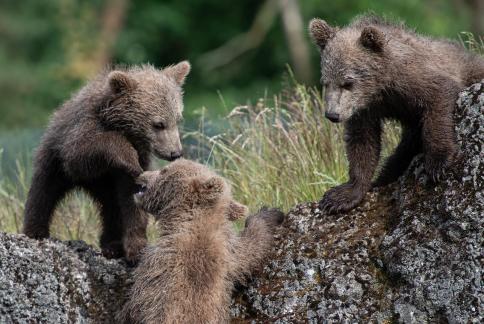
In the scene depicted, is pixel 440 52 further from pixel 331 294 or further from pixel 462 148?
pixel 331 294

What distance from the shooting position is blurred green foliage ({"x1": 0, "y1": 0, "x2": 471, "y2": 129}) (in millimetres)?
22969

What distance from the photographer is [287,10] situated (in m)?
24.2

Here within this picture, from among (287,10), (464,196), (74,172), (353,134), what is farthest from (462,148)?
(287,10)

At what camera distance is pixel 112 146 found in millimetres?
6992

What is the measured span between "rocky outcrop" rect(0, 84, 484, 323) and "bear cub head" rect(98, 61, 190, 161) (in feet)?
3.97

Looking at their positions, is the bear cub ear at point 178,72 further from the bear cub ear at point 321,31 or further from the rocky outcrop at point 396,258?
the rocky outcrop at point 396,258

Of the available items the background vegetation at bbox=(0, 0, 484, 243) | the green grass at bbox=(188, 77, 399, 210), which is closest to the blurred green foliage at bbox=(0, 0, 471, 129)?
the background vegetation at bbox=(0, 0, 484, 243)

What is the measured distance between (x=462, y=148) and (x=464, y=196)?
13.1 inches

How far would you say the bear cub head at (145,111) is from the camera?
7219 mm

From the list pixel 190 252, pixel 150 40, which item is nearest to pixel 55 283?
pixel 190 252

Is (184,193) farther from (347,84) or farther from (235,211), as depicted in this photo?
(347,84)

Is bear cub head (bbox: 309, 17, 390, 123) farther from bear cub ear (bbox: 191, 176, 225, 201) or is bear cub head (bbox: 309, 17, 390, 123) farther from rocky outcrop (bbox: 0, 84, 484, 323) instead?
bear cub ear (bbox: 191, 176, 225, 201)

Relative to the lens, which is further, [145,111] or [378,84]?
[145,111]

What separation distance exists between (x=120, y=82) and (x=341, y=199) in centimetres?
192
